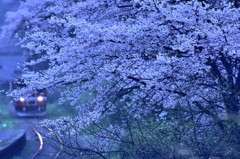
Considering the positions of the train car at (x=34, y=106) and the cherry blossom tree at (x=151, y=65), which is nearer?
the cherry blossom tree at (x=151, y=65)

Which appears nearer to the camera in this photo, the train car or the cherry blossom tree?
the cherry blossom tree

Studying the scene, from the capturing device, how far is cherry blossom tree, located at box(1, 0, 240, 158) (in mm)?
5730

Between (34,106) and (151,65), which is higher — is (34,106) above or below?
below

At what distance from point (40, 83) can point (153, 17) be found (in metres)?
2.30

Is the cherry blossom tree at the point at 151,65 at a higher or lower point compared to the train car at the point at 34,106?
higher

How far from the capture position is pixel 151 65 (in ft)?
20.1

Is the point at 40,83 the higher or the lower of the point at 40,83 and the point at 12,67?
the higher

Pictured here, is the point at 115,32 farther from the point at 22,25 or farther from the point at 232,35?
the point at 22,25

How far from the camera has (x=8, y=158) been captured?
1175cm

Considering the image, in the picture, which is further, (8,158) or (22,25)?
(22,25)

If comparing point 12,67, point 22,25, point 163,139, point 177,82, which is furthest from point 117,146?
point 12,67

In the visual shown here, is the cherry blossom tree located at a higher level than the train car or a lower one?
higher

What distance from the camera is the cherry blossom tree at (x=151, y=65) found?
5.73 m

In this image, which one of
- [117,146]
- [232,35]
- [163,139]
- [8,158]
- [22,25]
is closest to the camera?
[232,35]
